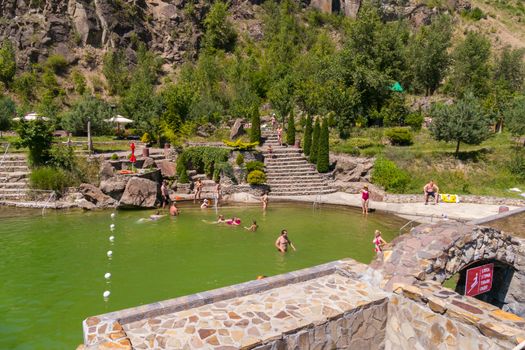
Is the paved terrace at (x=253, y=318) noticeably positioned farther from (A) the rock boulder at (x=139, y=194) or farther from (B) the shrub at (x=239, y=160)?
(B) the shrub at (x=239, y=160)

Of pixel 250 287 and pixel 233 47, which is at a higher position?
pixel 233 47

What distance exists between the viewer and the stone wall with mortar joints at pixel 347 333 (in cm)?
664

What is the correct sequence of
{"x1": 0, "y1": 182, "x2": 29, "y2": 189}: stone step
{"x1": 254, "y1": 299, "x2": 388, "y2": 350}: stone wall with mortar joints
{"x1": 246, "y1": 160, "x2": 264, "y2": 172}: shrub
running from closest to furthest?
{"x1": 254, "y1": 299, "x2": 388, "y2": 350}: stone wall with mortar joints < {"x1": 0, "y1": 182, "x2": 29, "y2": 189}: stone step < {"x1": 246, "y1": 160, "x2": 264, "y2": 172}: shrub

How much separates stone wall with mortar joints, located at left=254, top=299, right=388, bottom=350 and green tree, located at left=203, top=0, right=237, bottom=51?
208 feet

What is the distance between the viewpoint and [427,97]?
51.1 meters

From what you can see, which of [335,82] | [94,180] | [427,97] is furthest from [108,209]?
[427,97]

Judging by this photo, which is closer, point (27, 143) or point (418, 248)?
point (418, 248)

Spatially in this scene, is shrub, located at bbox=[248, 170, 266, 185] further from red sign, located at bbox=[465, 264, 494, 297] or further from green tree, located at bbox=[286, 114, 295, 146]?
red sign, located at bbox=[465, 264, 494, 297]

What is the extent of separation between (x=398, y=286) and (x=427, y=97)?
49.0 metres

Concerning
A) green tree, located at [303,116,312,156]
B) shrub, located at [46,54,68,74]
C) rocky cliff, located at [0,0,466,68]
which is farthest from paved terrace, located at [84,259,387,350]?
rocky cliff, located at [0,0,466,68]

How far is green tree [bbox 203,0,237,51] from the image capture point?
6612 centimetres

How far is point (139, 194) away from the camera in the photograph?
24.0 m

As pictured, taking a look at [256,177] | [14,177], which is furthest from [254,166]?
[14,177]

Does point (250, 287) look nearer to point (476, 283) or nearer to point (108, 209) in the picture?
point (476, 283)
